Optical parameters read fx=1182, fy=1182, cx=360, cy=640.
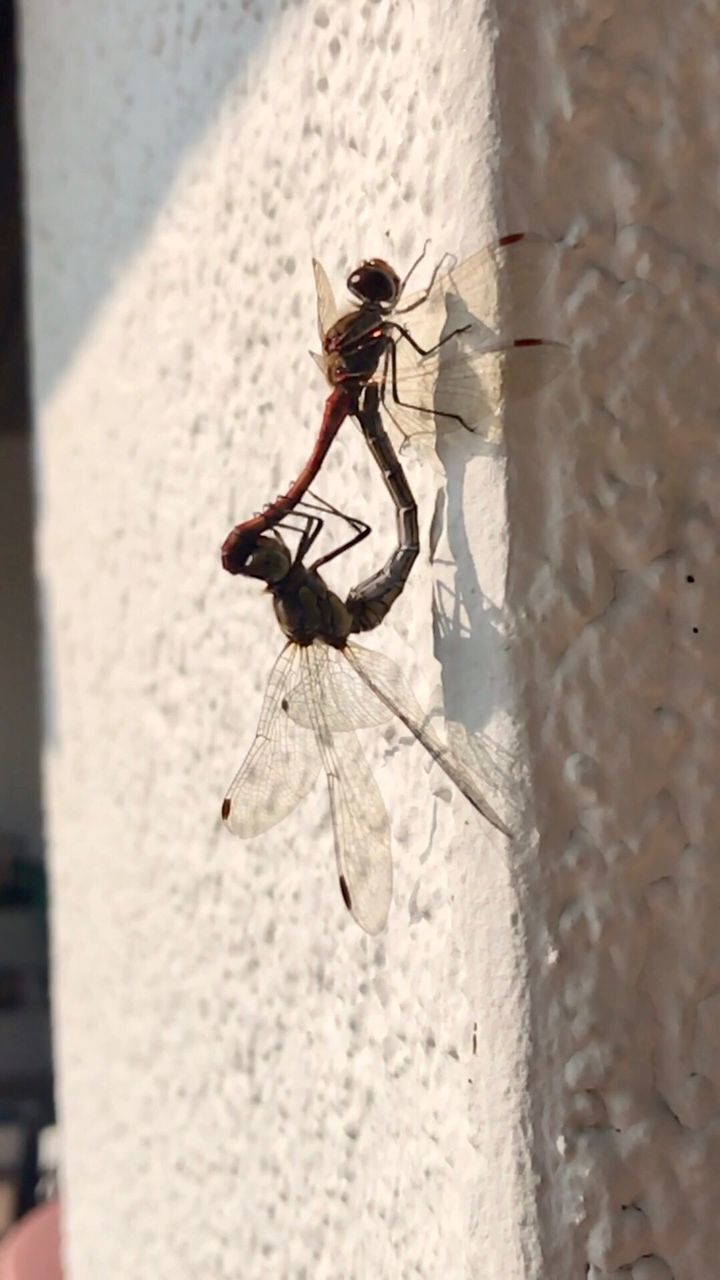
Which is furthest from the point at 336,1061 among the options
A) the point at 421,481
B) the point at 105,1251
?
the point at 105,1251

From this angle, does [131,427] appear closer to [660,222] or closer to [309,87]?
[309,87]

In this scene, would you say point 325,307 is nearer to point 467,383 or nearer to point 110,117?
point 467,383

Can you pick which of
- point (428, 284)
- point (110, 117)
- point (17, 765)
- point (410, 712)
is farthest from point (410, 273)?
point (17, 765)

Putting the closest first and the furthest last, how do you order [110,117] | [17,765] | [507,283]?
1. [507,283]
2. [110,117]
3. [17,765]

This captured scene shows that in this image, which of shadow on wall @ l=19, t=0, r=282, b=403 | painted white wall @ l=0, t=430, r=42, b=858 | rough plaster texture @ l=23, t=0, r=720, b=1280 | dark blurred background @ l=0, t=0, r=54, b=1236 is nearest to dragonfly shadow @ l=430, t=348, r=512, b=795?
rough plaster texture @ l=23, t=0, r=720, b=1280

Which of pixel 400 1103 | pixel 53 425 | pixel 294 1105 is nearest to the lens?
pixel 400 1103

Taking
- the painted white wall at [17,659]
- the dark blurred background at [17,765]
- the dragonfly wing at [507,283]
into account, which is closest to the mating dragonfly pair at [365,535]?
the dragonfly wing at [507,283]

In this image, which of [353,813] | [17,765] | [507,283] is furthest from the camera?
[17,765]
